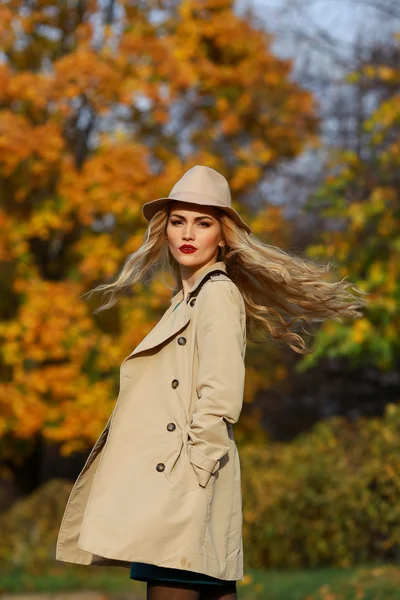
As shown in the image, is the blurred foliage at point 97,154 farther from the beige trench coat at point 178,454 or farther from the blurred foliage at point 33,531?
the beige trench coat at point 178,454

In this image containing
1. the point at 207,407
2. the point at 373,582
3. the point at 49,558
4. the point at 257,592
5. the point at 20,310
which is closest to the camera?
the point at 207,407

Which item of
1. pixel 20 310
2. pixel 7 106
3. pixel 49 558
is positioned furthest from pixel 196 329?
pixel 7 106

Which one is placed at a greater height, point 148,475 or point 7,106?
point 7,106

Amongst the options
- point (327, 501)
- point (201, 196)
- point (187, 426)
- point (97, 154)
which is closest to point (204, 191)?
point (201, 196)

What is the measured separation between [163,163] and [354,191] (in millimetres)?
2703

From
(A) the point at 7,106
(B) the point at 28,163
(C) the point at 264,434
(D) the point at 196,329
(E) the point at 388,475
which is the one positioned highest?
(A) the point at 7,106

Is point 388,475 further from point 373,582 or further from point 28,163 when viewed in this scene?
point 28,163

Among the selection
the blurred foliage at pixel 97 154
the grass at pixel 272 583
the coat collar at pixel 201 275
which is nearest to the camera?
the coat collar at pixel 201 275

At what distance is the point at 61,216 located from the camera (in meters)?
12.2

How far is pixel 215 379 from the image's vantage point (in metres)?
3.18

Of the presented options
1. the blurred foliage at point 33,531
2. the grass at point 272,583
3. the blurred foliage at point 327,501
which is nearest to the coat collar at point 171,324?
the grass at point 272,583

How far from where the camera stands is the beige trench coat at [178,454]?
10.2 feet

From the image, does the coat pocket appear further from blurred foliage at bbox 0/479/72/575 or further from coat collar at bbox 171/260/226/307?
blurred foliage at bbox 0/479/72/575

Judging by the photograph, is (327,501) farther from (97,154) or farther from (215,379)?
(215,379)
